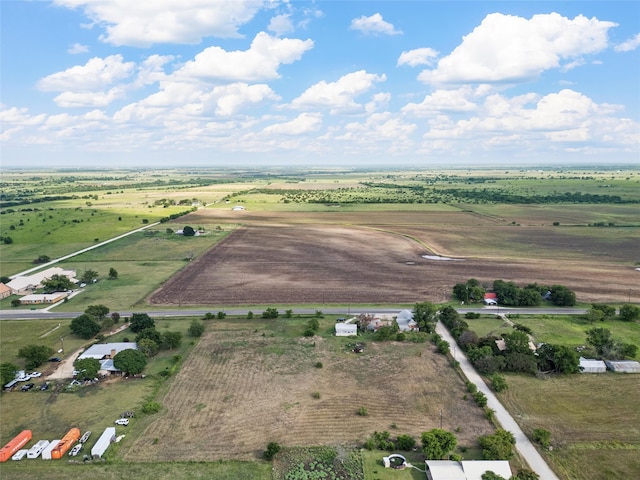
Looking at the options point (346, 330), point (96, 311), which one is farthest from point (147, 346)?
point (346, 330)

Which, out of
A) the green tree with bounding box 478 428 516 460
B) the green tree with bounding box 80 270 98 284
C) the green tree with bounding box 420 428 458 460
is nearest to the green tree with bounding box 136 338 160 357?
the green tree with bounding box 420 428 458 460

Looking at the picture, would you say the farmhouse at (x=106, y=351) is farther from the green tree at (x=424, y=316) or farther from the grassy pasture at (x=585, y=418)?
the grassy pasture at (x=585, y=418)

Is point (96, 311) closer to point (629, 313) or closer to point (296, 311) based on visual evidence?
point (296, 311)

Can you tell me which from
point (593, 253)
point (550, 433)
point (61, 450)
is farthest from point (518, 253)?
point (61, 450)

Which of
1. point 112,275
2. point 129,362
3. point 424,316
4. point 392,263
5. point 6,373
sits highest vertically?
point 392,263

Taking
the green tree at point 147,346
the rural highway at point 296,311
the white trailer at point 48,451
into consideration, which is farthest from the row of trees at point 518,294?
the white trailer at point 48,451

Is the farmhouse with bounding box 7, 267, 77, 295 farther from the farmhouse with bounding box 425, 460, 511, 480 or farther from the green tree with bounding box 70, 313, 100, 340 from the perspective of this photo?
the farmhouse with bounding box 425, 460, 511, 480
